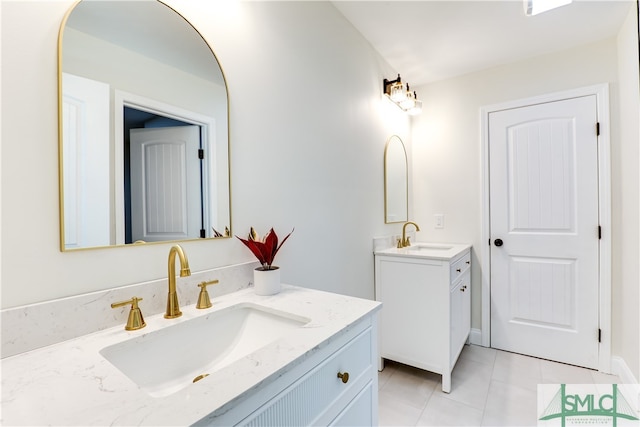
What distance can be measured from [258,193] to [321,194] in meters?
0.46

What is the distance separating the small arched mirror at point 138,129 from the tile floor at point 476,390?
153 centimetres

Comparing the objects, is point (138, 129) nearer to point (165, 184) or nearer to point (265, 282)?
point (165, 184)

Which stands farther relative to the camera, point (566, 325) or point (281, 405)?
point (566, 325)

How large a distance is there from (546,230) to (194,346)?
8.58ft

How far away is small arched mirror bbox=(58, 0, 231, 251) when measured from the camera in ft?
2.60

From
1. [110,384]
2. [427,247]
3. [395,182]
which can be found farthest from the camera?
[427,247]

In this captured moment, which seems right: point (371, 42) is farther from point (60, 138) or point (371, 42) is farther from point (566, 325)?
point (566, 325)

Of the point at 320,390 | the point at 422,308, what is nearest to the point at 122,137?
the point at 320,390

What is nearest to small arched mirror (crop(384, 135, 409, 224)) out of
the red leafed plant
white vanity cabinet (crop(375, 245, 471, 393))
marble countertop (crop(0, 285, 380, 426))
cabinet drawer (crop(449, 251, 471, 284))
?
white vanity cabinet (crop(375, 245, 471, 393))

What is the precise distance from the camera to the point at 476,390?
1905 millimetres

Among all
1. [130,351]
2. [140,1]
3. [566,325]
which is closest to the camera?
[130,351]

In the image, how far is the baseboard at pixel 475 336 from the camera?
2576 millimetres

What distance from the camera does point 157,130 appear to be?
0.98 m

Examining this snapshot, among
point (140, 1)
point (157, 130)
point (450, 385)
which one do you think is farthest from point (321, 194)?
point (450, 385)
